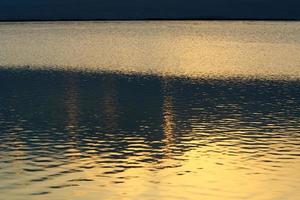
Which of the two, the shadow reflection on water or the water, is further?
the shadow reflection on water

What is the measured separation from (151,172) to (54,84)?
29.4m

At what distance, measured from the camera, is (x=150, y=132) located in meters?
36.4

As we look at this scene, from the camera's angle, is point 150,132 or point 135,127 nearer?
point 150,132

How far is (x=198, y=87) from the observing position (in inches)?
2126

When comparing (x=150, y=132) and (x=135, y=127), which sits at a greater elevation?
(x=135, y=127)

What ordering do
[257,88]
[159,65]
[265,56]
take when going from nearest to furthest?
[257,88] < [159,65] < [265,56]

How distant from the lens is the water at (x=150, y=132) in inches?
1033

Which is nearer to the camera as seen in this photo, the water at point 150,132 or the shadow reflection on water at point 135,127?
the water at point 150,132

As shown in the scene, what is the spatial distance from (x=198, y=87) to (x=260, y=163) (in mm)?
24841

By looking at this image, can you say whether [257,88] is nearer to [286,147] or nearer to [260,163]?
[286,147]

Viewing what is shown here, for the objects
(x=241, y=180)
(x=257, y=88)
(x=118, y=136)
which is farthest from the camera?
(x=257, y=88)

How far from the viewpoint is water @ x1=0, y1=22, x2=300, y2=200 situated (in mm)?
26234

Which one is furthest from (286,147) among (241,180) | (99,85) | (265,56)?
(265,56)

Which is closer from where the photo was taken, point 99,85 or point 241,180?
point 241,180
